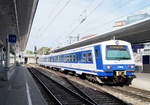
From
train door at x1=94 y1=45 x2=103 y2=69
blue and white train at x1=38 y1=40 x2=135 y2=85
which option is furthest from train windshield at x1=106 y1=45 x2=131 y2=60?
train door at x1=94 y1=45 x2=103 y2=69

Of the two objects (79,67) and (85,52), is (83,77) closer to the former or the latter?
(79,67)

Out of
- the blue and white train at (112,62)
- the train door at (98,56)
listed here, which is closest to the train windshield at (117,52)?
the blue and white train at (112,62)

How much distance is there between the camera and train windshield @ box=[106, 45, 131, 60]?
1215cm

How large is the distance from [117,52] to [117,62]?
2.29ft

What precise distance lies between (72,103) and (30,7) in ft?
18.4

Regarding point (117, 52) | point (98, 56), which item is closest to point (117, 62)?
point (117, 52)

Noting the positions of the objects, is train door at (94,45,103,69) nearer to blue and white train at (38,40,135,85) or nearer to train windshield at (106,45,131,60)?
blue and white train at (38,40,135,85)

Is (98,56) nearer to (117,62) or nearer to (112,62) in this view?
(112,62)

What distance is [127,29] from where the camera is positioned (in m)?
16.6

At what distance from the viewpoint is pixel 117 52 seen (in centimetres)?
1241

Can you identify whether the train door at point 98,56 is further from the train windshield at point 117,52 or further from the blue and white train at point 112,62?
the train windshield at point 117,52

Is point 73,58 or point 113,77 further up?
point 73,58

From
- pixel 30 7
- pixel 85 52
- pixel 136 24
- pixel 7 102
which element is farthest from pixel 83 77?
pixel 7 102

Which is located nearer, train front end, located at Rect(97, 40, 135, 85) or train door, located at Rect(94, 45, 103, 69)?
train front end, located at Rect(97, 40, 135, 85)
